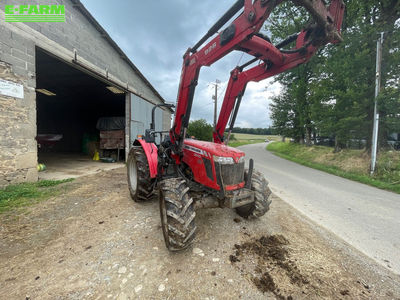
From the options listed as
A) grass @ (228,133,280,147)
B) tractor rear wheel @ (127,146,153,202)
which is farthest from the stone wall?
grass @ (228,133,280,147)

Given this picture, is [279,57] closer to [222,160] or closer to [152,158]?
[222,160]

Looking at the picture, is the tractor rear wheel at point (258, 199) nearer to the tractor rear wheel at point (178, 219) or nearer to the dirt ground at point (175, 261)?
the dirt ground at point (175, 261)

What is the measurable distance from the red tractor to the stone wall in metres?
3.17

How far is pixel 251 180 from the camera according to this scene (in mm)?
2553

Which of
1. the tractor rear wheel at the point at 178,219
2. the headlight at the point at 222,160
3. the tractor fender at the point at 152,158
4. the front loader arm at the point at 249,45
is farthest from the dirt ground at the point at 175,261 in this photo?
the front loader arm at the point at 249,45

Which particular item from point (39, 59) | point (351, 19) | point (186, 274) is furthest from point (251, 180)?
point (351, 19)

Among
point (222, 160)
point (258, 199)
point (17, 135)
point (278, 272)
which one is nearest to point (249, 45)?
point (222, 160)

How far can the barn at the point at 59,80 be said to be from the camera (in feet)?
12.1

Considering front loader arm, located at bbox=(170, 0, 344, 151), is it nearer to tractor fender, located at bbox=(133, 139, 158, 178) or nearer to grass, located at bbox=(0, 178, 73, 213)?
tractor fender, located at bbox=(133, 139, 158, 178)

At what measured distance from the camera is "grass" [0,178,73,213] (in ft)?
10.1

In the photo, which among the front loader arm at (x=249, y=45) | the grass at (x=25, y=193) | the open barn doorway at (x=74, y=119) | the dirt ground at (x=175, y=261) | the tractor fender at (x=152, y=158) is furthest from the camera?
the open barn doorway at (x=74, y=119)

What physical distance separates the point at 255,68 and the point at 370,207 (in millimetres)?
3948

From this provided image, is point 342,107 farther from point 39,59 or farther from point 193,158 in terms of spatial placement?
point 39,59

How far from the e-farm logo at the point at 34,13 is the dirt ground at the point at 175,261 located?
442cm
